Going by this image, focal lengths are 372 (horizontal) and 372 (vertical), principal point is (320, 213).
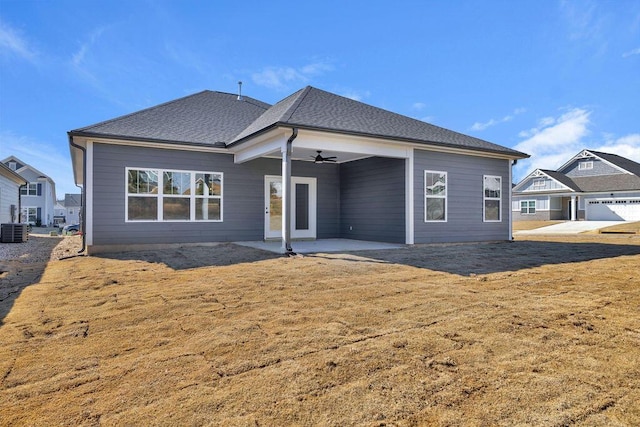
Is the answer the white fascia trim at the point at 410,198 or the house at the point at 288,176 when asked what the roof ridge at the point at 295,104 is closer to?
the house at the point at 288,176

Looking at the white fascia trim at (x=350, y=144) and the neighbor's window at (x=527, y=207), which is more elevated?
the white fascia trim at (x=350, y=144)

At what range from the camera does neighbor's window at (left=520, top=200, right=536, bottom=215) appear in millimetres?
31594

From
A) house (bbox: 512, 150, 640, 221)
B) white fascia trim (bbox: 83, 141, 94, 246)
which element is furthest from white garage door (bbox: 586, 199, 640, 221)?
white fascia trim (bbox: 83, 141, 94, 246)

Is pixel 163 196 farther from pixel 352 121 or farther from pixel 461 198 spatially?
pixel 461 198

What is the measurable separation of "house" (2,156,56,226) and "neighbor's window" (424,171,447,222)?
3531 centimetres

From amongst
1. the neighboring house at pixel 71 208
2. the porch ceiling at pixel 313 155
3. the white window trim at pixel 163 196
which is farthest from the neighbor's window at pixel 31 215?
the porch ceiling at pixel 313 155

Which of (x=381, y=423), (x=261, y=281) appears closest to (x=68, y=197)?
(x=261, y=281)

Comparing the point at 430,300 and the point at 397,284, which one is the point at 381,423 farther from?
the point at 397,284

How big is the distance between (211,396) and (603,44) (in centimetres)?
1666

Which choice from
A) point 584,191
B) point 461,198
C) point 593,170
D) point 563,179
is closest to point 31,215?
point 461,198

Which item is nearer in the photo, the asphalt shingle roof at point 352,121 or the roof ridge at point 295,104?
the roof ridge at point 295,104

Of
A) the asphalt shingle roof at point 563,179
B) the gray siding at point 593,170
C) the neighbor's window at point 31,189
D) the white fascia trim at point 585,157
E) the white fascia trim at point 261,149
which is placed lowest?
the white fascia trim at point 261,149

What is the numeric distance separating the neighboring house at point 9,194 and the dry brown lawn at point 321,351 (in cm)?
1480

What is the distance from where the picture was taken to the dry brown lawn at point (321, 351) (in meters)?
1.91
